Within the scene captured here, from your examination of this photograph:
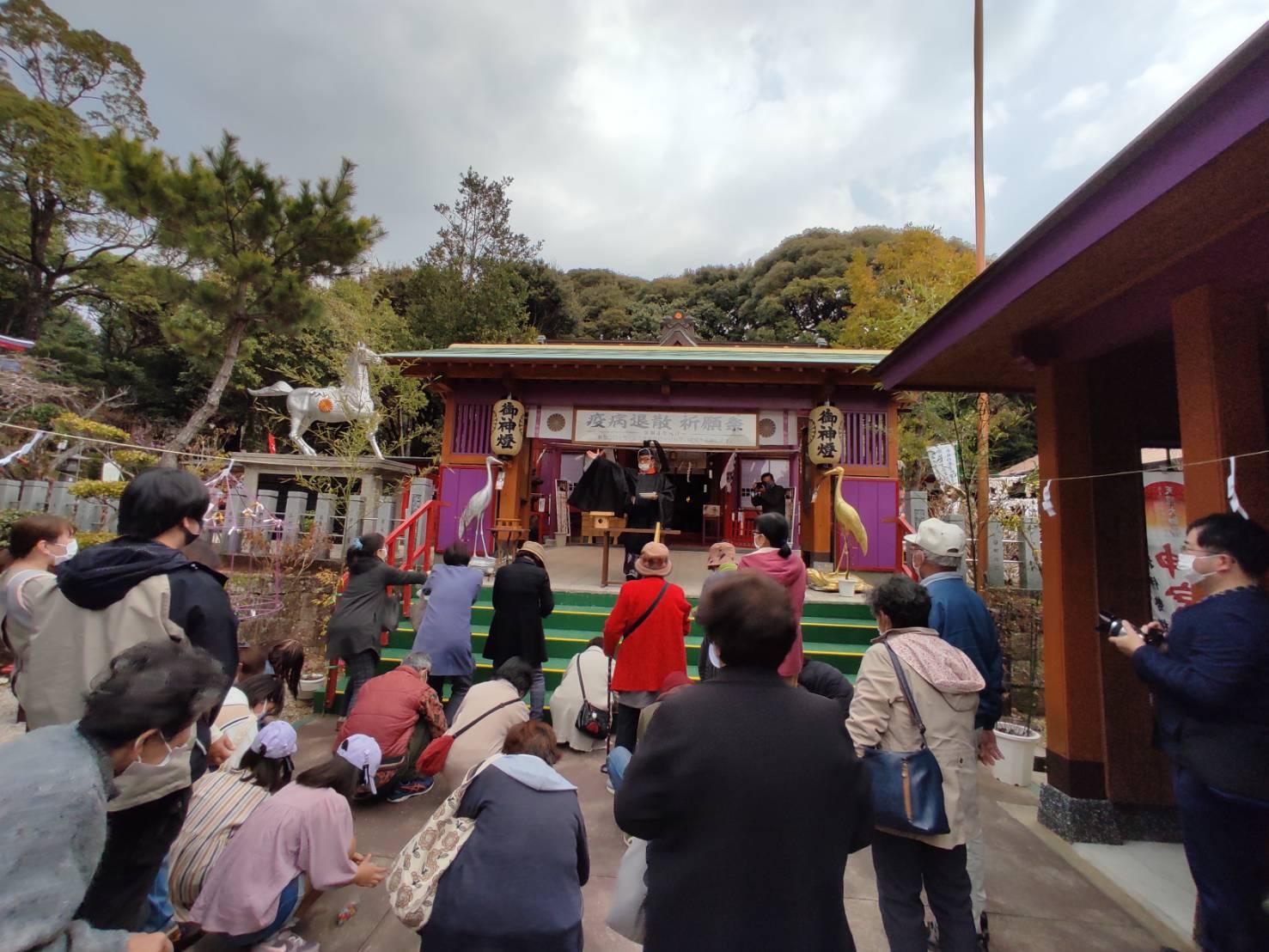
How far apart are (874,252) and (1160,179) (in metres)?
26.0

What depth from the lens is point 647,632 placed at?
3.53 meters

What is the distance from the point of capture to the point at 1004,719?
218 inches

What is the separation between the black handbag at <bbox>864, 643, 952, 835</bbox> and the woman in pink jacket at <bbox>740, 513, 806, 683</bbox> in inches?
52.3

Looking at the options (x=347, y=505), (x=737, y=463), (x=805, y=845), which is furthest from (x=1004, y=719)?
(x=347, y=505)

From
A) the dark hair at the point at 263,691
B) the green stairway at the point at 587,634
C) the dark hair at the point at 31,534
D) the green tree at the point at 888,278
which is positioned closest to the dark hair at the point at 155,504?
the dark hair at the point at 31,534

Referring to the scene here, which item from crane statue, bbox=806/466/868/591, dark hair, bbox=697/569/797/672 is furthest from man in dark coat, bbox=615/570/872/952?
crane statue, bbox=806/466/868/591

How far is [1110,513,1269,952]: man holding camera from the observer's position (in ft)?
6.20

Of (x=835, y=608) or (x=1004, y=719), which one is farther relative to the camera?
(x=835, y=608)

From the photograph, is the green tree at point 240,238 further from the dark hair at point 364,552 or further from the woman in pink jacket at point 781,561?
the woman in pink jacket at point 781,561

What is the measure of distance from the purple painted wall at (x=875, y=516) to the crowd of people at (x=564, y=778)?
5.75 meters

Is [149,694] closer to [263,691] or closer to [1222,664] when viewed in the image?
[263,691]

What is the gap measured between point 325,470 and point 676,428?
713 cm

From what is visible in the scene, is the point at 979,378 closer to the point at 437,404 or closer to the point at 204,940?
the point at 204,940

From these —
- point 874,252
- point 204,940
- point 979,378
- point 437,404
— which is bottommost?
point 204,940
